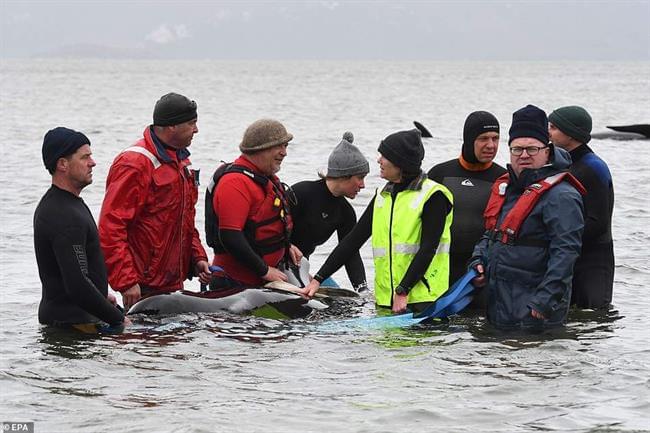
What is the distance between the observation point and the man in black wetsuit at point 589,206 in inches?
392

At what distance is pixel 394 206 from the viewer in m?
9.95

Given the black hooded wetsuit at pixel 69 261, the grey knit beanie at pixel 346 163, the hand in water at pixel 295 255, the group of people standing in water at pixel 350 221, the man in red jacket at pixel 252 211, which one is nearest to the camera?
the black hooded wetsuit at pixel 69 261

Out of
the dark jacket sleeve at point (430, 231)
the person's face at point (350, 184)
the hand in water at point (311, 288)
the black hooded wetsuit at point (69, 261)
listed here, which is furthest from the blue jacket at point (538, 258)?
the black hooded wetsuit at point (69, 261)

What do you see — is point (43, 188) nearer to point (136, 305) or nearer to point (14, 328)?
point (14, 328)

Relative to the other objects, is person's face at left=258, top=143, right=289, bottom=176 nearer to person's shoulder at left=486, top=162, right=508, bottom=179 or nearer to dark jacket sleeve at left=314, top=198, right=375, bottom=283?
Answer: dark jacket sleeve at left=314, top=198, right=375, bottom=283

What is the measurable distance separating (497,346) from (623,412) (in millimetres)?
1737

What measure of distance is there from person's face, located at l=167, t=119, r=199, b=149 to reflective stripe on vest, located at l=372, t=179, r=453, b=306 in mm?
1887

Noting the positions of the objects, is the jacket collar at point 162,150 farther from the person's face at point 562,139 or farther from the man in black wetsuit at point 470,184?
the person's face at point 562,139

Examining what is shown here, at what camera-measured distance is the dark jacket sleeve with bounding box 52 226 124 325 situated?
8852 mm

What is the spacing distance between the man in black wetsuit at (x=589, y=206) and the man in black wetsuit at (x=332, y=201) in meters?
1.93

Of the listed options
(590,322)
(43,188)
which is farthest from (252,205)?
(43,188)

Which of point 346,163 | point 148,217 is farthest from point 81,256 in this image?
point 346,163

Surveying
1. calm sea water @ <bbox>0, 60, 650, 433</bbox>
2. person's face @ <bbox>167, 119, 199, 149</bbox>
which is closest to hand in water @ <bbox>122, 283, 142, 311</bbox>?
calm sea water @ <bbox>0, 60, 650, 433</bbox>

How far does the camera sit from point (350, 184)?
1054cm
